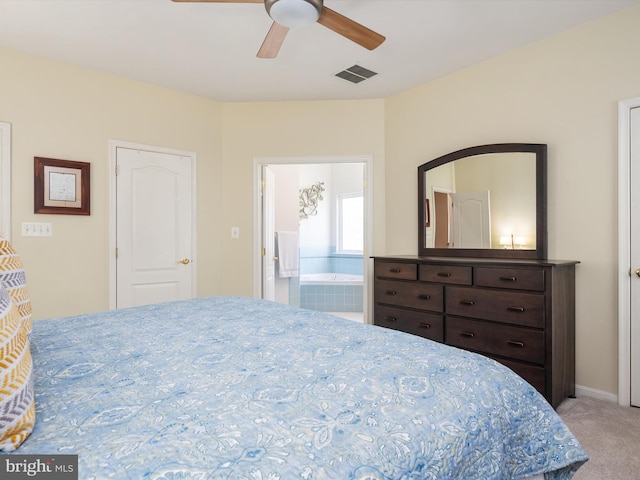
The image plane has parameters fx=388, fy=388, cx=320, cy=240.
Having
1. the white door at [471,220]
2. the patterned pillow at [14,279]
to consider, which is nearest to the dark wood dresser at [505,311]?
the white door at [471,220]


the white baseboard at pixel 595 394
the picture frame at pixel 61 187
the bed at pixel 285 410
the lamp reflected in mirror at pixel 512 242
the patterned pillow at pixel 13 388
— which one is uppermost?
the picture frame at pixel 61 187

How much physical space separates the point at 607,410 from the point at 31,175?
4.38 meters

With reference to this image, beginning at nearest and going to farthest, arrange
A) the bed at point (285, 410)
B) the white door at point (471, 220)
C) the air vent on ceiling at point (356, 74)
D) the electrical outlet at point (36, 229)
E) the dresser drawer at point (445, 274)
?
the bed at point (285, 410), the dresser drawer at point (445, 274), the electrical outlet at point (36, 229), the white door at point (471, 220), the air vent on ceiling at point (356, 74)

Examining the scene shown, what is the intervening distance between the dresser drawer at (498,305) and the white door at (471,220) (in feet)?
1.98

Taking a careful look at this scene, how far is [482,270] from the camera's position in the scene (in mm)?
2658

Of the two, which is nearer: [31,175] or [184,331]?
[184,331]

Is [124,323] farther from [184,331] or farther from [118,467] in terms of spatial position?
[118,467]

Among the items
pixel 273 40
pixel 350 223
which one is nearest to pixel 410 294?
pixel 273 40

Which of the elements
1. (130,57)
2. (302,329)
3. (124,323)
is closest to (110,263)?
(130,57)

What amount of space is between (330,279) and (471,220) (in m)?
3.54

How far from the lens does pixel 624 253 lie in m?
2.48

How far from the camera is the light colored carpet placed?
1790 mm

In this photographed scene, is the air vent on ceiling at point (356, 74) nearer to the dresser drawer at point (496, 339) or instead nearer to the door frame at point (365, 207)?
the door frame at point (365, 207)

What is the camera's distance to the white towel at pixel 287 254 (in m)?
5.44
